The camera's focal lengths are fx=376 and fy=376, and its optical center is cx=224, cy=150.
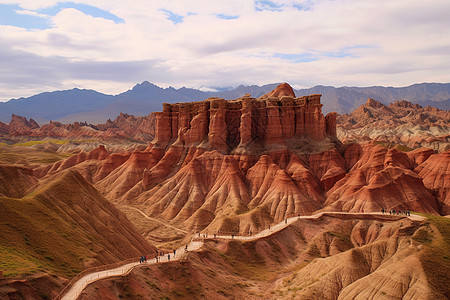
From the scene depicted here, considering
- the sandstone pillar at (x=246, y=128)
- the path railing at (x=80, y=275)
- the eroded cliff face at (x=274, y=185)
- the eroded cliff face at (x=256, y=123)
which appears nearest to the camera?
A: the path railing at (x=80, y=275)

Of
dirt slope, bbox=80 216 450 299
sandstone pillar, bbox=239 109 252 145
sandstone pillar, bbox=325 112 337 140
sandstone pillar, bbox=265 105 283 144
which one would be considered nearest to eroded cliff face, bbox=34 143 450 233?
sandstone pillar, bbox=265 105 283 144

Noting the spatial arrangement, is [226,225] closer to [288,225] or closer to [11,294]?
[288,225]

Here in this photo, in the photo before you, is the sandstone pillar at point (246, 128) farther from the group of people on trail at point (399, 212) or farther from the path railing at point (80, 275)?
the path railing at point (80, 275)

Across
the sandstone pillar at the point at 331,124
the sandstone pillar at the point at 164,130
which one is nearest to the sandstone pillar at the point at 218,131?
the sandstone pillar at the point at 164,130

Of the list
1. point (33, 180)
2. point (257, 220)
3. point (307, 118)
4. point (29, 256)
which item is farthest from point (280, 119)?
point (29, 256)

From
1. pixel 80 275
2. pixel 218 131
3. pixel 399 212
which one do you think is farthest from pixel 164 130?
pixel 80 275

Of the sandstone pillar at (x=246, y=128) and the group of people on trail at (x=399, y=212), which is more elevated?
the sandstone pillar at (x=246, y=128)

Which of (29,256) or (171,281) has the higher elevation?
(29,256)

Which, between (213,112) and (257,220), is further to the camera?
(213,112)

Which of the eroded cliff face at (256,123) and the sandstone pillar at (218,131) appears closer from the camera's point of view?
the eroded cliff face at (256,123)
